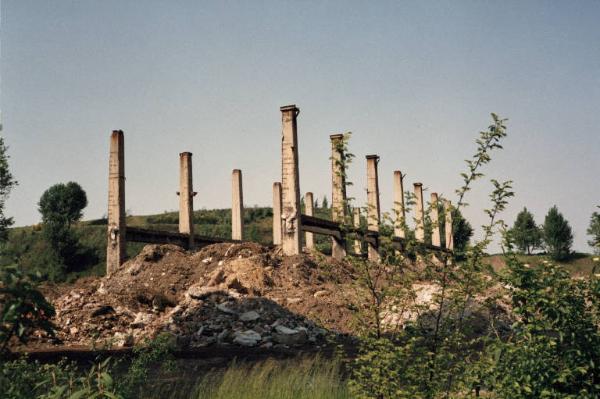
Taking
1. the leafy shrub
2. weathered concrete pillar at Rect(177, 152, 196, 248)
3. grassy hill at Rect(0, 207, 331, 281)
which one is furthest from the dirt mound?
the leafy shrub

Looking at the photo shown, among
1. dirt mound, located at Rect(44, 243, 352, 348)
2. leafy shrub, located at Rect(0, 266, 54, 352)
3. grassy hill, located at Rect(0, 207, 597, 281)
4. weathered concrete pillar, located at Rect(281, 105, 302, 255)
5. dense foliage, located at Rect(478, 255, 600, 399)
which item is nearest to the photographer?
leafy shrub, located at Rect(0, 266, 54, 352)

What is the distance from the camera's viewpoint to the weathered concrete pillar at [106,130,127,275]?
12.9 metres

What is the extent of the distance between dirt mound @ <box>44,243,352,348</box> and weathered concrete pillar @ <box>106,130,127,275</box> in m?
0.36

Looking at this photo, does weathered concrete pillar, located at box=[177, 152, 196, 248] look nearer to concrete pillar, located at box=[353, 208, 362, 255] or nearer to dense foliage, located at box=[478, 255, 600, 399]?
concrete pillar, located at box=[353, 208, 362, 255]

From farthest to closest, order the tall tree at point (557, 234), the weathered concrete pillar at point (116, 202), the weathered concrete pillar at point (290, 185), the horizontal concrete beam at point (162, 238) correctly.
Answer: the tall tree at point (557, 234), the weathered concrete pillar at point (290, 185), the horizontal concrete beam at point (162, 238), the weathered concrete pillar at point (116, 202)

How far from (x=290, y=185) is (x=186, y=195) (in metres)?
3.50

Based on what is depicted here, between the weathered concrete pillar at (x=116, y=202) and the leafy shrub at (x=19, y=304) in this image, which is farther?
the weathered concrete pillar at (x=116, y=202)

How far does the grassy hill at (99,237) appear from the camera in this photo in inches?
964

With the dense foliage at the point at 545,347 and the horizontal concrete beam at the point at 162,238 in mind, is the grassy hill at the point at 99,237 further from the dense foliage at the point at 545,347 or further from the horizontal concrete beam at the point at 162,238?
the dense foliage at the point at 545,347

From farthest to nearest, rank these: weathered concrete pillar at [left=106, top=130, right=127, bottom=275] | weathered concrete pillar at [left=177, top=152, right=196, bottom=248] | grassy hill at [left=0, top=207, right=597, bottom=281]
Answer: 1. grassy hill at [left=0, top=207, right=597, bottom=281]
2. weathered concrete pillar at [left=177, top=152, right=196, bottom=248]
3. weathered concrete pillar at [left=106, top=130, right=127, bottom=275]

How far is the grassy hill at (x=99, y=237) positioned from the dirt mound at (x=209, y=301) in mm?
6078

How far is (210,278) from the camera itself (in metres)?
12.8

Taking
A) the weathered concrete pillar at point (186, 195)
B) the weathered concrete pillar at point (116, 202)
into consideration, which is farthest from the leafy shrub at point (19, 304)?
the weathered concrete pillar at point (186, 195)

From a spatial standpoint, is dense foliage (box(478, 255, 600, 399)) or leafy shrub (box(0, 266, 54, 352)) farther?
dense foliage (box(478, 255, 600, 399))
